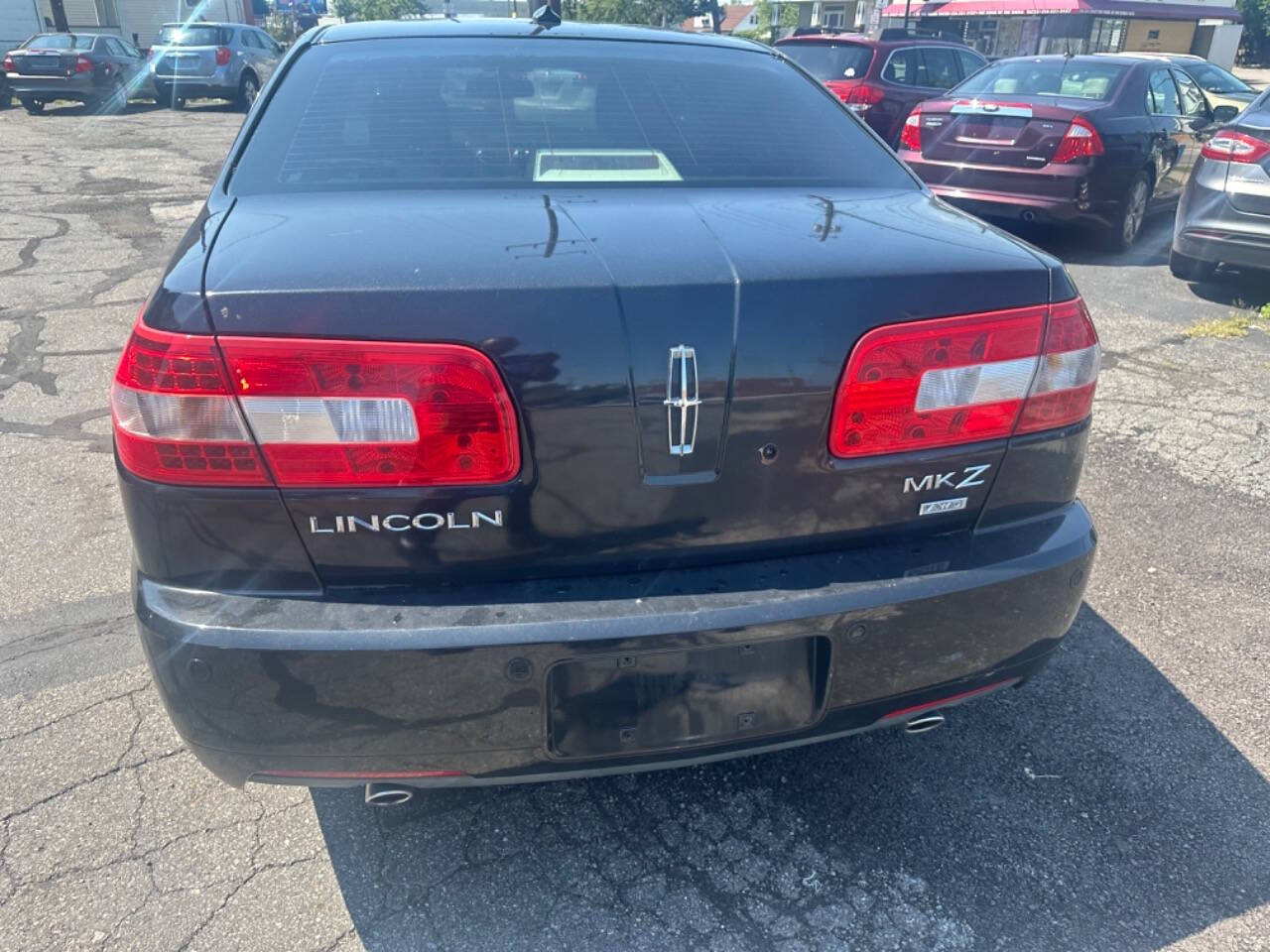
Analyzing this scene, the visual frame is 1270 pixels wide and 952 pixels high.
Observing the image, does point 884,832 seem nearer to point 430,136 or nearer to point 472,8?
point 430,136

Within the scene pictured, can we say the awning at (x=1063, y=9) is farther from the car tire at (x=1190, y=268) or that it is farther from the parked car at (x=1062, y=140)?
the car tire at (x=1190, y=268)

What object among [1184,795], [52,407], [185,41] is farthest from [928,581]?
[185,41]

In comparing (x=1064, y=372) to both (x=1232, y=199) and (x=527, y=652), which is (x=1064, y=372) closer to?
(x=527, y=652)

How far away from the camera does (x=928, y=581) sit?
1.89 meters

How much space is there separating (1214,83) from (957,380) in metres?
10.3

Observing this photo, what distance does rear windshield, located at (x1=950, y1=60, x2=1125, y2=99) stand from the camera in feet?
25.0

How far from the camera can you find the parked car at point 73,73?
18.6 meters

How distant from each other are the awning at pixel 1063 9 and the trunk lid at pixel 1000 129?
32.5m

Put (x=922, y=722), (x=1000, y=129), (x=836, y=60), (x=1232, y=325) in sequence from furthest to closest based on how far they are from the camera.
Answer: (x=836, y=60)
(x=1000, y=129)
(x=1232, y=325)
(x=922, y=722)

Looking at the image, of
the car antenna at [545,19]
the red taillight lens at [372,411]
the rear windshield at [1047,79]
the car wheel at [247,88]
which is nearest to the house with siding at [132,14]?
the car wheel at [247,88]

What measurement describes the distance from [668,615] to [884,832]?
0.93 metres

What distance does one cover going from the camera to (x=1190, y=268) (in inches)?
270

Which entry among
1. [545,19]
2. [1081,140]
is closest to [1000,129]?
[1081,140]

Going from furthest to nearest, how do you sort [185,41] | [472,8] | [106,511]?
[472,8] → [185,41] → [106,511]
